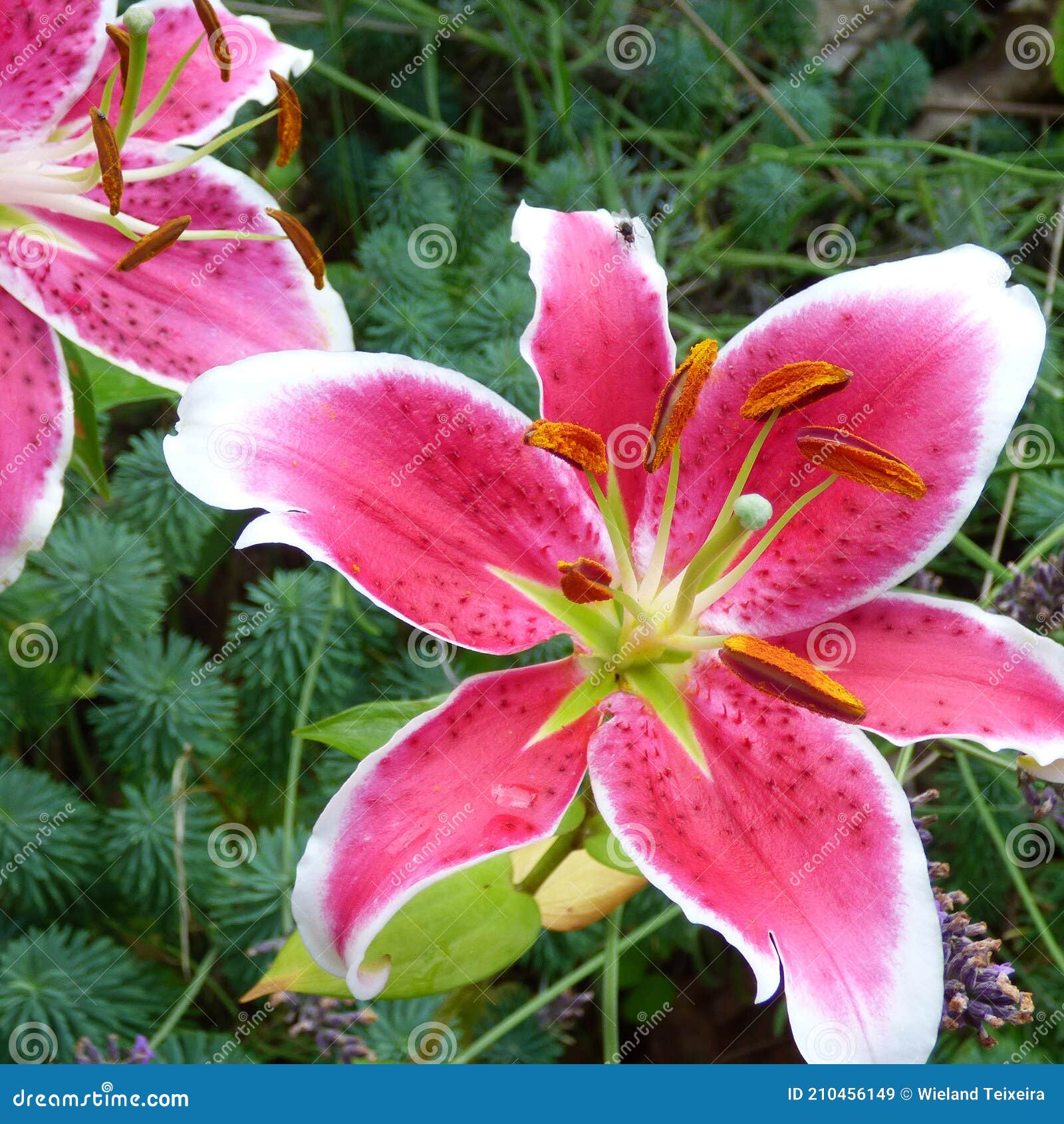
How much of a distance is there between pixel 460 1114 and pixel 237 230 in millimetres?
708

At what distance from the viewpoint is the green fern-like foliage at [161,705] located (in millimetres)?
1076

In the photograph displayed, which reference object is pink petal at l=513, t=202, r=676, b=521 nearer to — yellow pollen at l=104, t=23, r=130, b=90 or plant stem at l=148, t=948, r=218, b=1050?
yellow pollen at l=104, t=23, r=130, b=90

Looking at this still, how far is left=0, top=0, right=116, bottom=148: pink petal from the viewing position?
3.18 feet

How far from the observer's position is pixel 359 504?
761mm

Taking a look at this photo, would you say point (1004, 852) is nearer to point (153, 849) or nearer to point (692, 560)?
point (692, 560)

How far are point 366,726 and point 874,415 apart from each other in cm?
40

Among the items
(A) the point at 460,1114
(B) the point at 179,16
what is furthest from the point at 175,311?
(A) the point at 460,1114

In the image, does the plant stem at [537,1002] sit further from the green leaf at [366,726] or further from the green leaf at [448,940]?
A: the green leaf at [366,726]

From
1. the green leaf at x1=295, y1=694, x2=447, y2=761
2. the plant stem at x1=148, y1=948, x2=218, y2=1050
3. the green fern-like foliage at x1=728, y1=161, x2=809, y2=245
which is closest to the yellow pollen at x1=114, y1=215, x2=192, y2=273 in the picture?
the green leaf at x1=295, y1=694, x2=447, y2=761

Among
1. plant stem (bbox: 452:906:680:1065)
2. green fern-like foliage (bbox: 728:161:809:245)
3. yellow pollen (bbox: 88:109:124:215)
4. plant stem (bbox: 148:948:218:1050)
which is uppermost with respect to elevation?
yellow pollen (bbox: 88:109:124:215)

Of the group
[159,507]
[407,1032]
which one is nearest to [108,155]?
[159,507]

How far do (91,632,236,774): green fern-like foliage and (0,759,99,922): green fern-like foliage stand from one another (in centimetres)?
Answer: 6

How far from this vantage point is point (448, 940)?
88 centimetres

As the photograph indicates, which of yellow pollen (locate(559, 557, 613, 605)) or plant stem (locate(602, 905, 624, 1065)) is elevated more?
yellow pollen (locate(559, 557, 613, 605))
